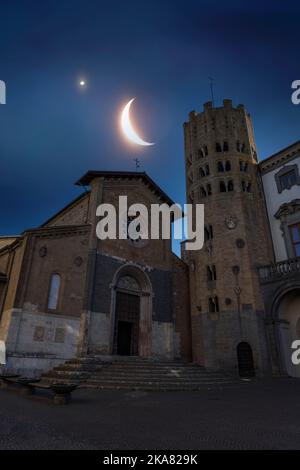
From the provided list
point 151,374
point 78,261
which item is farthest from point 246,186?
point 151,374

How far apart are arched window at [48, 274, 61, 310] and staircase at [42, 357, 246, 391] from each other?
2.97 metres

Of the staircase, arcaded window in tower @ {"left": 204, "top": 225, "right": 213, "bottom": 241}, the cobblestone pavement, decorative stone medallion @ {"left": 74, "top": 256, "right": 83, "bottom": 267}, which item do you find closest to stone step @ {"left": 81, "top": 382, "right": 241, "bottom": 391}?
the staircase

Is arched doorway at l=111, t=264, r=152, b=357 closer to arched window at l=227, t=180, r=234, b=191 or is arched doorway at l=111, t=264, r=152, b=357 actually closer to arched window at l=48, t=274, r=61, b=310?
arched window at l=48, t=274, r=61, b=310

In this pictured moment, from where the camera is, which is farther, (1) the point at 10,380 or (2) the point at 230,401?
(1) the point at 10,380

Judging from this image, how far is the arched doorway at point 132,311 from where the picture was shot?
1830cm

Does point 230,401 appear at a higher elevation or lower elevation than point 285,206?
lower

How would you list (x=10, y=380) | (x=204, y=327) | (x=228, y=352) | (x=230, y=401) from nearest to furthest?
1. (x=230, y=401)
2. (x=10, y=380)
3. (x=228, y=352)
4. (x=204, y=327)

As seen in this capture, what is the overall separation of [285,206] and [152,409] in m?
17.5

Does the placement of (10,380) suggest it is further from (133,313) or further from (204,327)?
(204,327)

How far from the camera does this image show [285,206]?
807 inches

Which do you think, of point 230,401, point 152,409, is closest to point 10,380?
point 152,409

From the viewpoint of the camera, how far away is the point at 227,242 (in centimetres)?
2102
